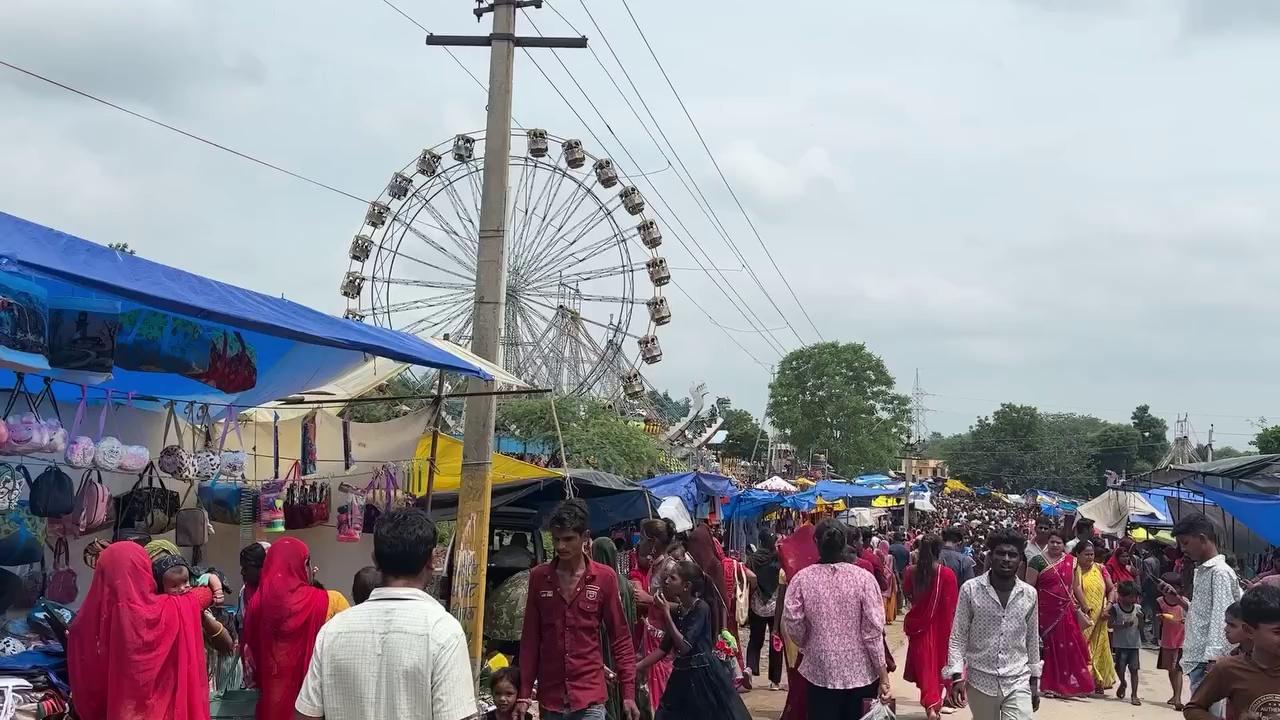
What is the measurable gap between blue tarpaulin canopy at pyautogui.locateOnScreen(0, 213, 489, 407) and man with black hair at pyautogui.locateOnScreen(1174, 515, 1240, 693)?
4049 millimetres

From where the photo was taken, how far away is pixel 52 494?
6.06m

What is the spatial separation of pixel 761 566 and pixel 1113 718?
3368 mm

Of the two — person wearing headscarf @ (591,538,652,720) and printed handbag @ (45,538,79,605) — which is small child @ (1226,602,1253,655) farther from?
printed handbag @ (45,538,79,605)

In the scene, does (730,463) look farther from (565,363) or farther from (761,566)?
(761,566)

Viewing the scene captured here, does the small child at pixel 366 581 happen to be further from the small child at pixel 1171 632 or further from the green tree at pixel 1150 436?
the green tree at pixel 1150 436

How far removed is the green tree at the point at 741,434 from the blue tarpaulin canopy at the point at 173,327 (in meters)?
57.2

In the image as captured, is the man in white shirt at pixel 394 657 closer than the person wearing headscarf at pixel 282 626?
Yes

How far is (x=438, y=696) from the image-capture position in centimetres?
312

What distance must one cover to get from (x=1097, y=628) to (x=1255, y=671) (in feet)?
27.1

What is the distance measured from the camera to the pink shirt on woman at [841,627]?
6020 millimetres

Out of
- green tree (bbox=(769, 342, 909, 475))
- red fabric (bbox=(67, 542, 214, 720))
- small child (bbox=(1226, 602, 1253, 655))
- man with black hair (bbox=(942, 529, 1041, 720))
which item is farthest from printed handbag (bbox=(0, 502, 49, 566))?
green tree (bbox=(769, 342, 909, 475))

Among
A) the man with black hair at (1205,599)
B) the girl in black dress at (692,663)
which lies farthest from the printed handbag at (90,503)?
the man with black hair at (1205,599)

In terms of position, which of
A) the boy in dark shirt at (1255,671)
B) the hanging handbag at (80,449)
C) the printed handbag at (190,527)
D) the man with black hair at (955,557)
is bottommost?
the man with black hair at (955,557)

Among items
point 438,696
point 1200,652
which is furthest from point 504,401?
point 438,696
